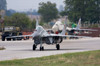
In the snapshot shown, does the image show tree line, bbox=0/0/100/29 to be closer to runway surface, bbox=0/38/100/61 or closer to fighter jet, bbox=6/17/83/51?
runway surface, bbox=0/38/100/61

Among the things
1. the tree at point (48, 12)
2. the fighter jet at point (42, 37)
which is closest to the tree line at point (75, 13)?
the tree at point (48, 12)

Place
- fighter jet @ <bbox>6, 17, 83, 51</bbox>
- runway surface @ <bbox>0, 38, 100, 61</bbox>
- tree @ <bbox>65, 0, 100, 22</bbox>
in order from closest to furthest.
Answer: runway surface @ <bbox>0, 38, 100, 61</bbox>, fighter jet @ <bbox>6, 17, 83, 51</bbox>, tree @ <bbox>65, 0, 100, 22</bbox>

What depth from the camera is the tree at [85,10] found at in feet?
362

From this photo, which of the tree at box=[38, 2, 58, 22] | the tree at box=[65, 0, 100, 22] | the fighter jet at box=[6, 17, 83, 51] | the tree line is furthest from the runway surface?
the tree at box=[38, 2, 58, 22]

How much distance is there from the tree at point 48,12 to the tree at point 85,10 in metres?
15.6

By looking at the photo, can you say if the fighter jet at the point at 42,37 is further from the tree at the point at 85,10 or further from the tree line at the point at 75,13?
the tree at the point at 85,10

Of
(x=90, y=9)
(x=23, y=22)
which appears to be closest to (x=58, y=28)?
(x=23, y=22)

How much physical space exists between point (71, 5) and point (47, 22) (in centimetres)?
1955

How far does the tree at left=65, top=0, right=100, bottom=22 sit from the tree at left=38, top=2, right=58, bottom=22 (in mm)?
15586

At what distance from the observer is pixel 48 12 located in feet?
427

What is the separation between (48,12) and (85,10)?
74.2ft

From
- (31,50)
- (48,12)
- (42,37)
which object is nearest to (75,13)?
(48,12)

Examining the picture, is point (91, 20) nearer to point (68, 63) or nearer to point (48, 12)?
point (48, 12)

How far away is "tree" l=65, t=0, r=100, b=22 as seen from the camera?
11044 cm
